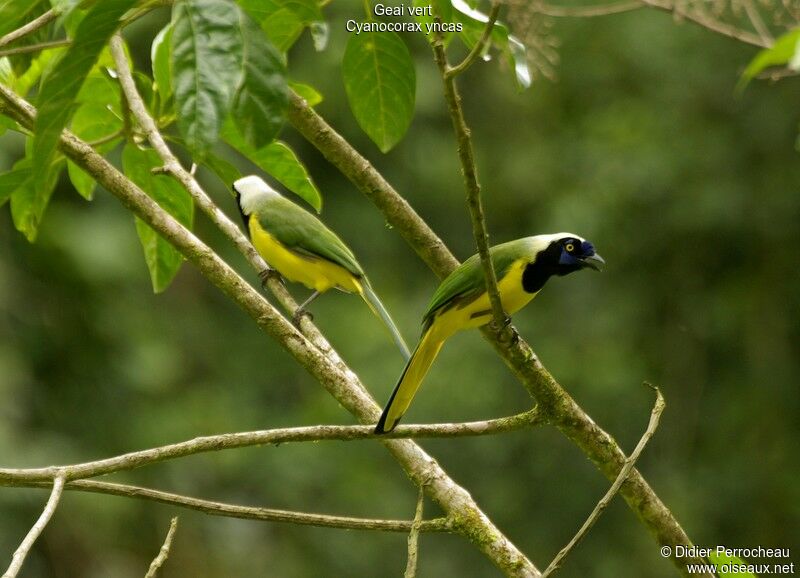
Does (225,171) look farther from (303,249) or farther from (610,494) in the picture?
(303,249)

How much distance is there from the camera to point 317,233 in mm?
4547

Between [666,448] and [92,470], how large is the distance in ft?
25.3

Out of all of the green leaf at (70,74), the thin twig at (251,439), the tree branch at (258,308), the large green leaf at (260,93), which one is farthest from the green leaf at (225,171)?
the large green leaf at (260,93)

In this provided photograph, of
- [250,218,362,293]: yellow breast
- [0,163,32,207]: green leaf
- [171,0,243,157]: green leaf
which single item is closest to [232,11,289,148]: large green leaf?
[171,0,243,157]: green leaf

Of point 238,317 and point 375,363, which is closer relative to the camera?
point 375,363

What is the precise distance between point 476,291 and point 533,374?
772 millimetres

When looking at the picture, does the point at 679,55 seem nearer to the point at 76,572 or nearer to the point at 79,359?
the point at 79,359

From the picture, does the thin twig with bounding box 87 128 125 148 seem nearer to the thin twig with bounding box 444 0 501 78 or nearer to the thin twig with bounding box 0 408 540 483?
the thin twig with bounding box 0 408 540 483

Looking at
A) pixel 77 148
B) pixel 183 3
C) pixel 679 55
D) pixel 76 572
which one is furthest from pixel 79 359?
pixel 183 3

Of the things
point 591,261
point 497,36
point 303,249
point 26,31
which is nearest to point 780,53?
point 497,36

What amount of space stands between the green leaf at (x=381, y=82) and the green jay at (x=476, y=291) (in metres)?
0.45

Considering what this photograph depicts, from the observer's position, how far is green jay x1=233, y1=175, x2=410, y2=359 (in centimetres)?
446

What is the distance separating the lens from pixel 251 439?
213 cm

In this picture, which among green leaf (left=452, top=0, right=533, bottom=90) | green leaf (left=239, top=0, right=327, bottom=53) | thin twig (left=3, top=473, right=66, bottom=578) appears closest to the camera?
thin twig (left=3, top=473, right=66, bottom=578)
